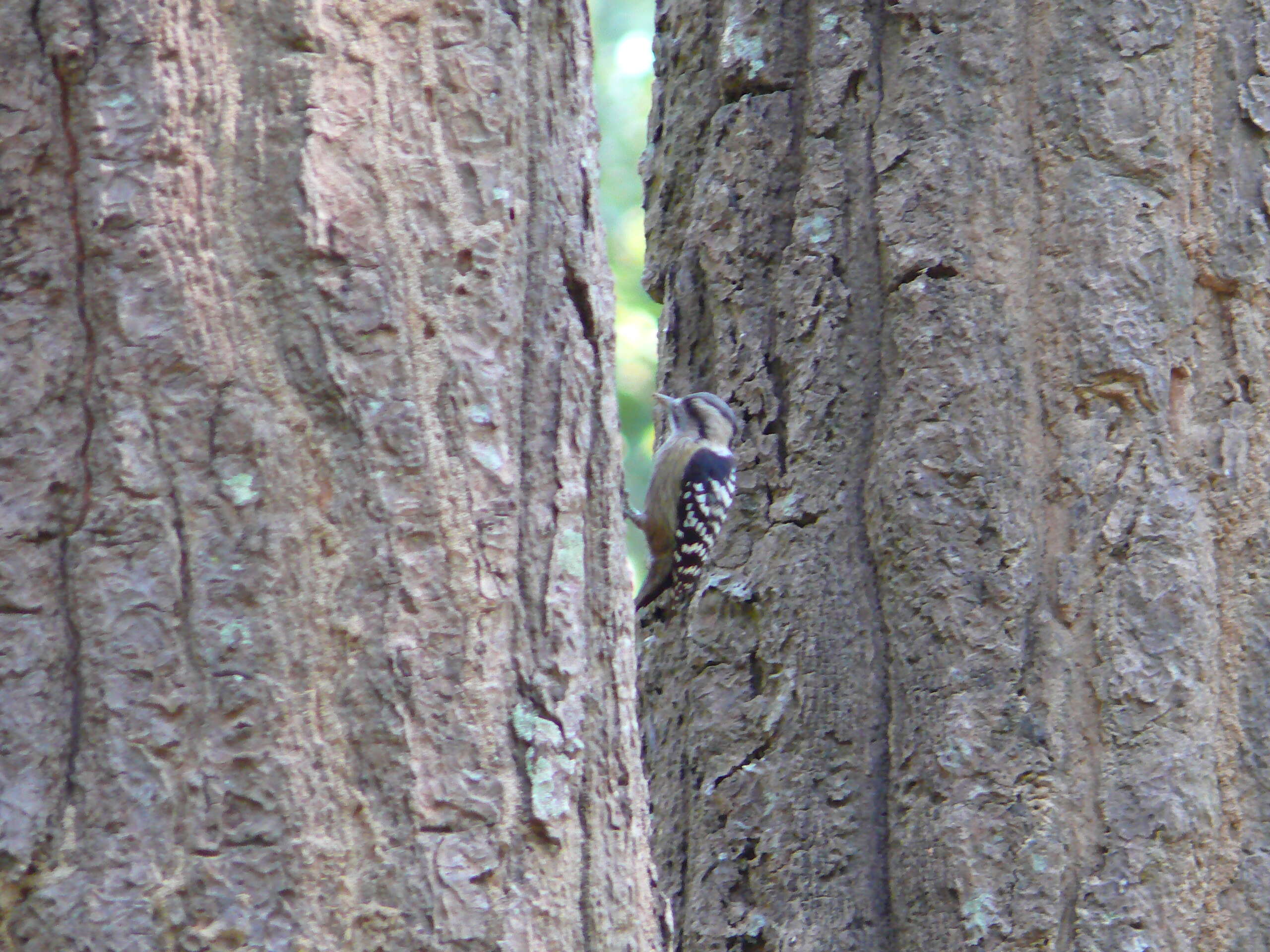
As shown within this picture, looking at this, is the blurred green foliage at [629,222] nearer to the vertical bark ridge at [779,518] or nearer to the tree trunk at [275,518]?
the vertical bark ridge at [779,518]

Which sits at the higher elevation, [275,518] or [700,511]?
[275,518]

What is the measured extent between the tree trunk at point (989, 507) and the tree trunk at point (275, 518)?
1386 mm

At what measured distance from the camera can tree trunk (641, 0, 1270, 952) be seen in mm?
2904

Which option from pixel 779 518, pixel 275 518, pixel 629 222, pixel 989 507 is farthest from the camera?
pixel 629 222

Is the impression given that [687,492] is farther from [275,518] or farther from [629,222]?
[629,222]

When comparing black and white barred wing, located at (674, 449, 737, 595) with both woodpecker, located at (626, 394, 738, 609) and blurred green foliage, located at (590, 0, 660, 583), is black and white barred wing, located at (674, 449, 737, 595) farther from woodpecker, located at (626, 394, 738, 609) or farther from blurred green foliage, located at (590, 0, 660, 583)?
blurred green foliage, located at (590, 0, 660, 583)

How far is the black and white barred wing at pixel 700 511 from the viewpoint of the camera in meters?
3.68

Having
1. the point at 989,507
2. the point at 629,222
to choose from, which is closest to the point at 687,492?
the point at 989,507

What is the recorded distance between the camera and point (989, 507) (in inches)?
119

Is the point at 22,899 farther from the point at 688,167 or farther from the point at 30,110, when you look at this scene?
the point at 688,167

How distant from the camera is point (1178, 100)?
10.3 feet

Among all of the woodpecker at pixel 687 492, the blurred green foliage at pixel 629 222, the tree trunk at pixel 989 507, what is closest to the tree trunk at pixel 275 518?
the tree trunk at pixel 989 507

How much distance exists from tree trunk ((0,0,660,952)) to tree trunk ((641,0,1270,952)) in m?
1.39

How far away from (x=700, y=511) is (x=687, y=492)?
0.82ft
